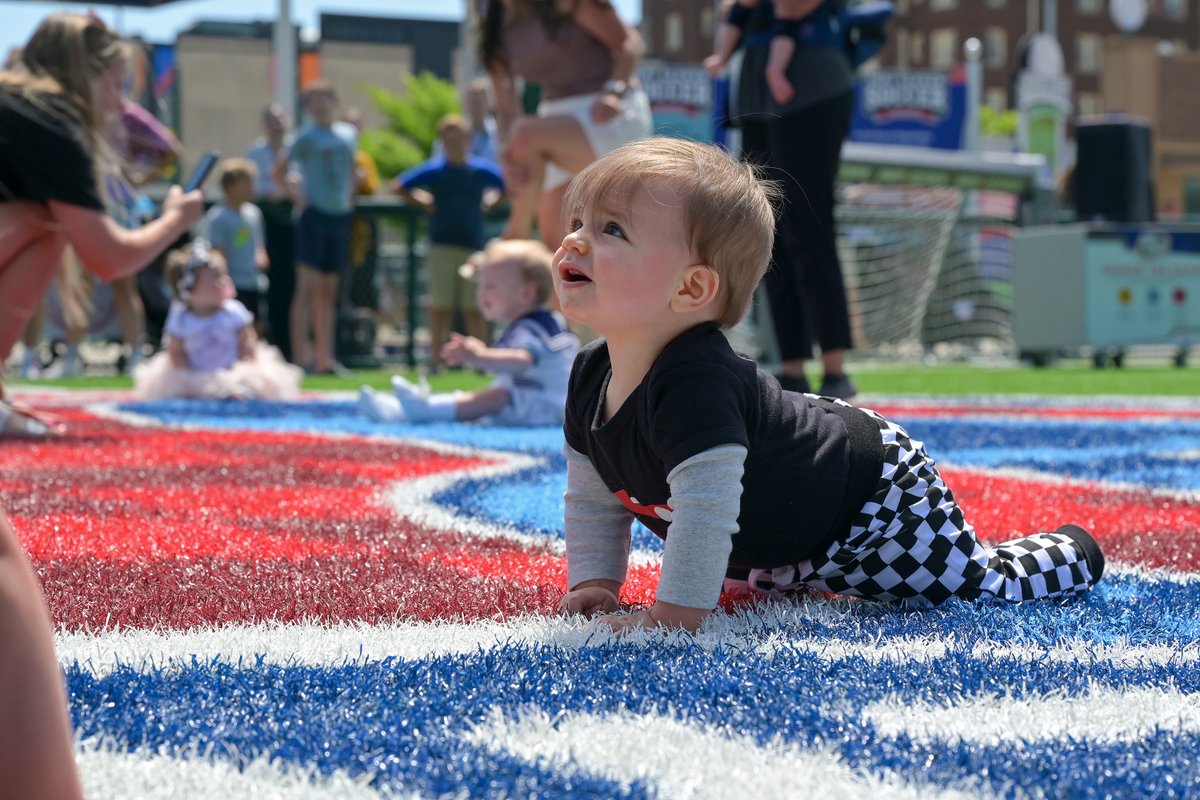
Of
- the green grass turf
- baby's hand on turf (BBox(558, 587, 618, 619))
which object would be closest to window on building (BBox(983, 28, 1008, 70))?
the green grass turf

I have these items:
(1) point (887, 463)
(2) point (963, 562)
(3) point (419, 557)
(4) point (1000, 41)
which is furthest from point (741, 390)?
(4) point (1000, 41)

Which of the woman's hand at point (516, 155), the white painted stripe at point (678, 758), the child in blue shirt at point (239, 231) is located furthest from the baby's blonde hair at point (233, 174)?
the white painted stripe at point (678, 758)

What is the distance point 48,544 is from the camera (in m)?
2.39

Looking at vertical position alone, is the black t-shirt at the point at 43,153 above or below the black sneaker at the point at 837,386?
above

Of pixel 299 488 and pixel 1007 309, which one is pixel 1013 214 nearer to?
pixel 1007 309

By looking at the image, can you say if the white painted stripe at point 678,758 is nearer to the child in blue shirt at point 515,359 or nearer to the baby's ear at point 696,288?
the baby's ear at point 696,288

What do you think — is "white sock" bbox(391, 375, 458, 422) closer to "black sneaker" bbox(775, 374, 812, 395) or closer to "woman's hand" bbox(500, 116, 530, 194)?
"woman's hand" bbox(500, 116, 530, 194)

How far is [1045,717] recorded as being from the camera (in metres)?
1.41

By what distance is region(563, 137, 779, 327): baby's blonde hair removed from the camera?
6.35 feet

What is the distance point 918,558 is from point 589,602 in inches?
17.9

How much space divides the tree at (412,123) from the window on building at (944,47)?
32.6 m

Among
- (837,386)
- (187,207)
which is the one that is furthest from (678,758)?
(837,386)

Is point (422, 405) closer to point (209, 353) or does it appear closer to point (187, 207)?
point (187, 207)

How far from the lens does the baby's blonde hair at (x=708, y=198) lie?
1937 mm
